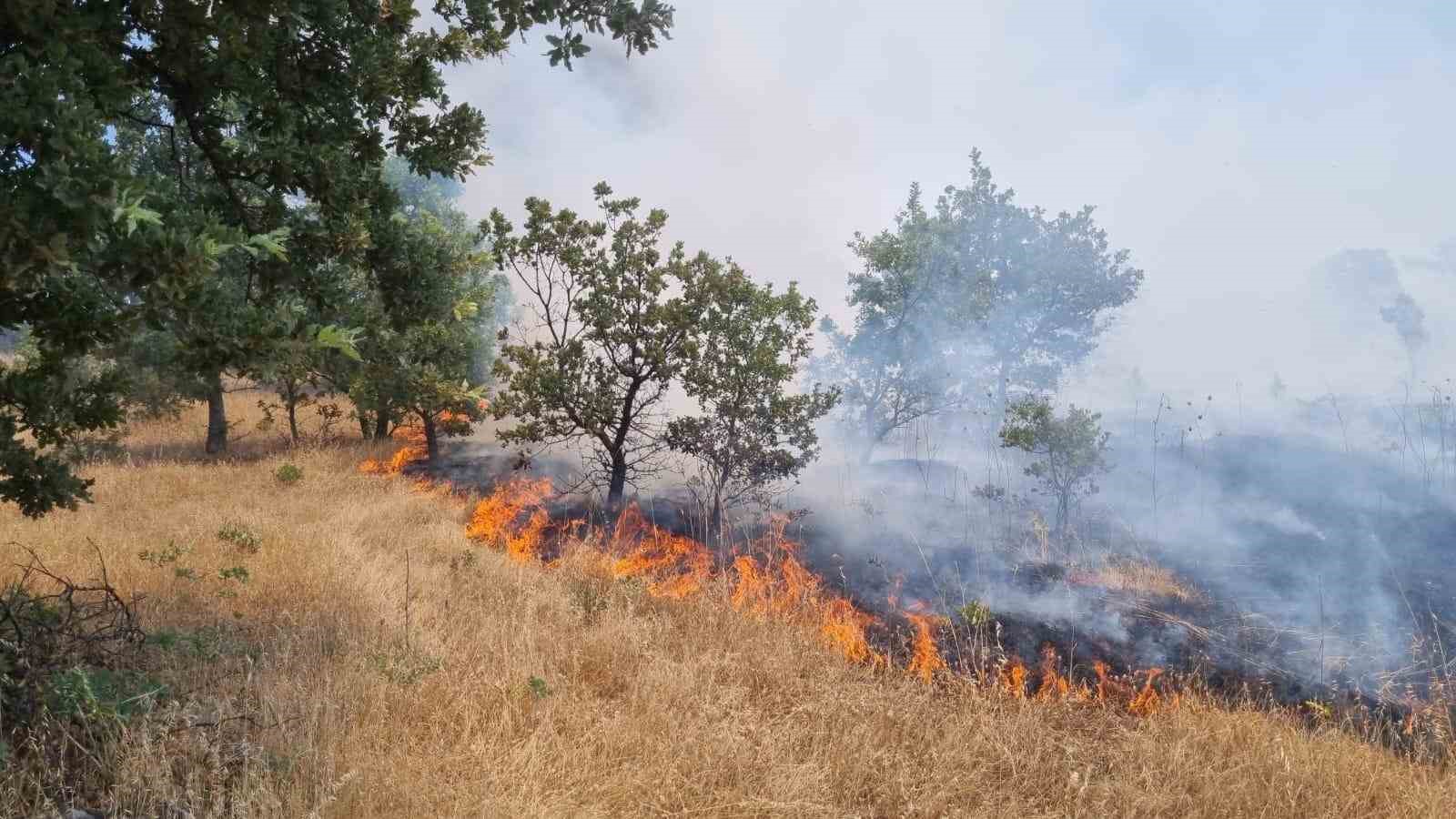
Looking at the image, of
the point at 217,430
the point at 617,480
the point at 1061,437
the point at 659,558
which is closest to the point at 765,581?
the point at 659,558

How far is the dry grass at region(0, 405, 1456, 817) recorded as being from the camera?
13.7 ft

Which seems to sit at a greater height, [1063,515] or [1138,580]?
[1063,515]

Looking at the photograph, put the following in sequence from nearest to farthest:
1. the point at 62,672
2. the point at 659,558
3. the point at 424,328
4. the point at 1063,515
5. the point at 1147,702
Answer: the point at 62,672
the point at 1147,702
the point at 659,558
the point at 424,328
the point at 1063,515

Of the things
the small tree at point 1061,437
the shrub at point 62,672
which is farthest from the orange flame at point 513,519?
the small tree at point 1061,437

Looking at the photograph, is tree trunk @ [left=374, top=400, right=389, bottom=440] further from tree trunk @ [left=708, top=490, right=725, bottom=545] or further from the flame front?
tree trunk @ [left=708, top=490, right=725, bottom=545]

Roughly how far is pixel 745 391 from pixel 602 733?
24.6 feet

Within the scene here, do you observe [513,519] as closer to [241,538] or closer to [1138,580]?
[241,538]

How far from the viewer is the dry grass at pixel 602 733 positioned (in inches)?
164

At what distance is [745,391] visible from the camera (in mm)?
12016

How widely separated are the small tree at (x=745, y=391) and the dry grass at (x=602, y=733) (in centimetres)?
421

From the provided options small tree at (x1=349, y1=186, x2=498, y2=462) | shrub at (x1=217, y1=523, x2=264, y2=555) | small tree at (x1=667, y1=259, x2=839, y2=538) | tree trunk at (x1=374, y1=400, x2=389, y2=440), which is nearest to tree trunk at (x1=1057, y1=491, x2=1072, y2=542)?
small tree at (x1=667, y1=259, x2=839, y2=538)

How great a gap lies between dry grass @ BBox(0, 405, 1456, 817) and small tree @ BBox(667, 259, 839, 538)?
4214 millimetres

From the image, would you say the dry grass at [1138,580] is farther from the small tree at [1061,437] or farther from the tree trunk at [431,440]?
the tree trunk at [431,440]

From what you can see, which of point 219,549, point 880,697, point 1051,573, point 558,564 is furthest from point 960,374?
point 219,549
